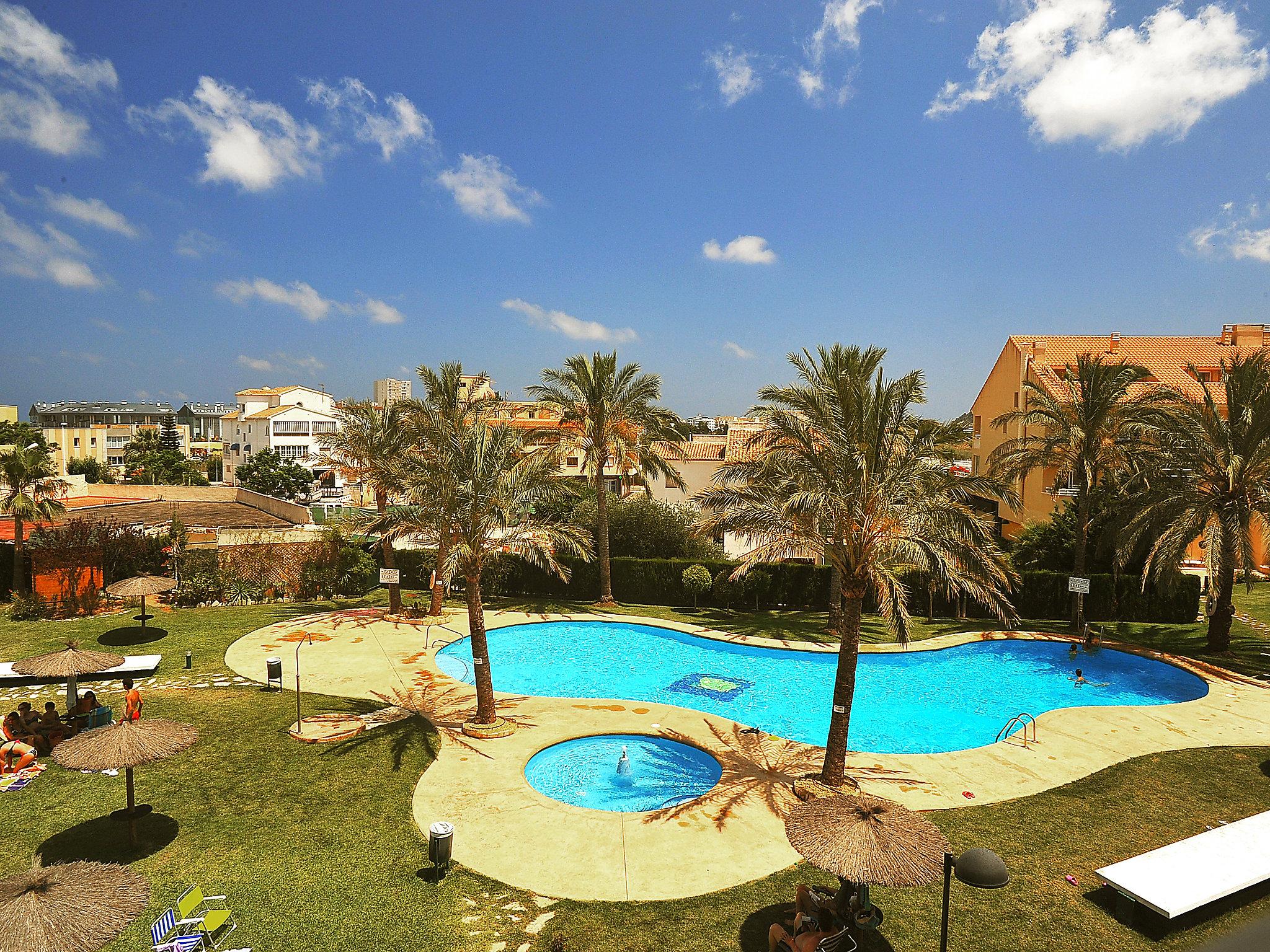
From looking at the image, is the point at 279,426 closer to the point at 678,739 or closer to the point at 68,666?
the point at 68,666

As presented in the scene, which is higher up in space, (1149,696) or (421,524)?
(421,524)

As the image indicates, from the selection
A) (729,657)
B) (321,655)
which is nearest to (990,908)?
(729,657)

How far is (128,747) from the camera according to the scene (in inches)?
395

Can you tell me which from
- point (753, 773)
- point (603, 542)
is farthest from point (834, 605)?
point (753, 773)

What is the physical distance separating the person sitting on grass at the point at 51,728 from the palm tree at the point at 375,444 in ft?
34.1

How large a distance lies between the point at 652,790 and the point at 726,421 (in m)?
60.1

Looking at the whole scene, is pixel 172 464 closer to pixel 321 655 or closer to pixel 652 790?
pixel 321 655

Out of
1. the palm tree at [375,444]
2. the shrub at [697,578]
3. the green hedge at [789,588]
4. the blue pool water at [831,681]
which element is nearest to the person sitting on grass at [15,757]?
the blue pool water at [831,681]

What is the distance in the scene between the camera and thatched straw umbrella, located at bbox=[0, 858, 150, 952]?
638 centimetres

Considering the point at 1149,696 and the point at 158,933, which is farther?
the point at 1149,696

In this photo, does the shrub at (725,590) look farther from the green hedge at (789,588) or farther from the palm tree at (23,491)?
the palm tree at (23,491)

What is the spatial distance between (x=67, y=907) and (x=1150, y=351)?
5012cm

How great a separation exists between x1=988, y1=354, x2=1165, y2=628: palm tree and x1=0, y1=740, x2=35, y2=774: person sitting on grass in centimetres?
2876

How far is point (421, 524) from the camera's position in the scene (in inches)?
663
